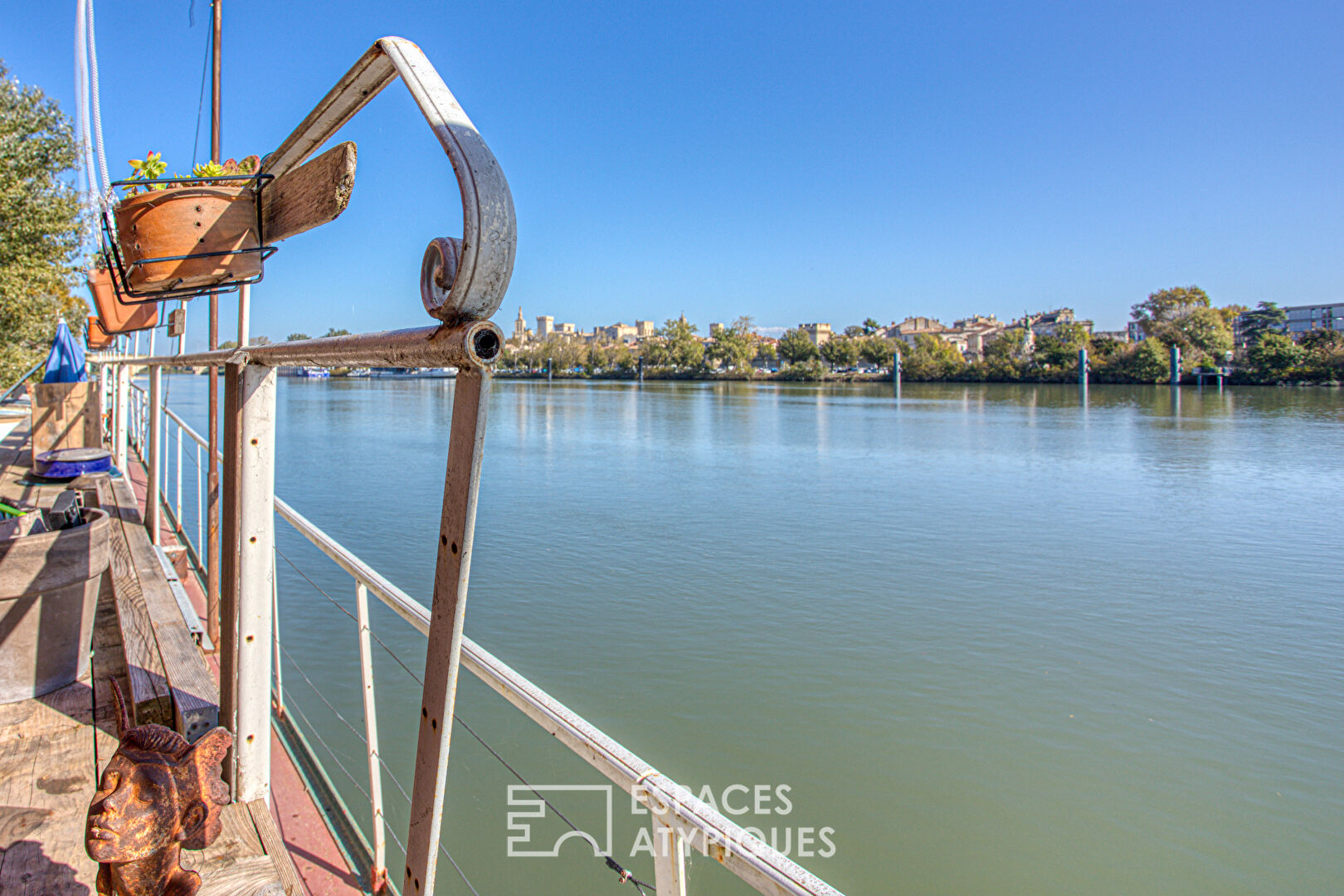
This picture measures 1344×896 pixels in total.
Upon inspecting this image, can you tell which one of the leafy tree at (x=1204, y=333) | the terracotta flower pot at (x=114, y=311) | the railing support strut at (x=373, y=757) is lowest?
the railing support strut at (x=373, y=757)

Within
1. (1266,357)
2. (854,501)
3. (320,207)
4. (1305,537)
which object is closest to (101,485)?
(320,207)

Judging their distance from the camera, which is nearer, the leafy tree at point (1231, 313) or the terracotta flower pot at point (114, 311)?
the terracotta flower pot at point (114, 311)

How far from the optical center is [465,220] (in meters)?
0.69

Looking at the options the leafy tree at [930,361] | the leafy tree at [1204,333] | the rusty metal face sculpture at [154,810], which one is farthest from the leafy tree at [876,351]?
the rusty metal face sculpture at [154,810]

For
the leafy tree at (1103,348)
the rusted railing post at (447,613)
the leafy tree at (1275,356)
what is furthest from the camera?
the leafy tree at (1103,348)

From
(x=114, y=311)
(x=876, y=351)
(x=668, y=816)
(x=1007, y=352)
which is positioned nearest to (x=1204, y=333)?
(x=1007, y=352)

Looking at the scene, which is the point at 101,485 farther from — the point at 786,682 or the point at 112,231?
the point at 786,682

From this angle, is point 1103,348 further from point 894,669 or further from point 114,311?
point 114,311

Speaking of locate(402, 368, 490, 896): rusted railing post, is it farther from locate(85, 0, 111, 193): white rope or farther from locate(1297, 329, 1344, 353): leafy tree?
locate(1297, 329, 1344, 353): leafy tree

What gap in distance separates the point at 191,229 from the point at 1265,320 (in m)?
107

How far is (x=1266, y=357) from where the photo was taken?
2672 inches

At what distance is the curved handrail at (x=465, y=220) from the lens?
2.28ft

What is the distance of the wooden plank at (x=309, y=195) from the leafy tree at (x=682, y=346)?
10646 cm

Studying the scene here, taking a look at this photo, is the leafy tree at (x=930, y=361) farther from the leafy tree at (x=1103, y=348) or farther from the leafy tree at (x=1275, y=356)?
the leafy tree at (x=1275, y=356)
